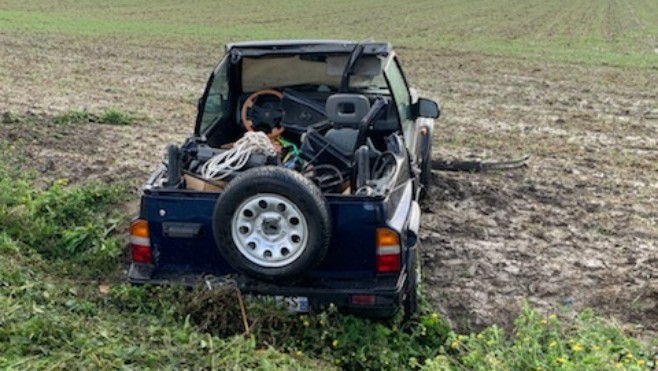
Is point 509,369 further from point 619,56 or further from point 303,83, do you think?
point 619,56

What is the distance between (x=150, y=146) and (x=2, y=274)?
4.80 m

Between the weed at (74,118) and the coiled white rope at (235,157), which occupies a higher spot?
the coiled white rope at (235,157)

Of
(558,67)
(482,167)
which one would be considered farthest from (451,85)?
(482,167)

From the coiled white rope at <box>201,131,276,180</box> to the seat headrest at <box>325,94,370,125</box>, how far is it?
540 mm

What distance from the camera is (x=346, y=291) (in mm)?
4703

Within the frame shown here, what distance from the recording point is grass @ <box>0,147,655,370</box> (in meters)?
4.11

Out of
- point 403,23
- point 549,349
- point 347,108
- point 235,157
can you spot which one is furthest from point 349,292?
point 403,23

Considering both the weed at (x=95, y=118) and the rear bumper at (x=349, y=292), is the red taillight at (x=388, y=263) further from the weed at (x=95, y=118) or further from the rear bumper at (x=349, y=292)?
the weed at (x=95, y=118)

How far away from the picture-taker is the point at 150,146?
9.88 meters

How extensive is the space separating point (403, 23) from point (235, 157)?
1202 inches

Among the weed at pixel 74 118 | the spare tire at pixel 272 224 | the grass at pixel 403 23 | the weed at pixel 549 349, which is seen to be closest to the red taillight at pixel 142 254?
the spare tire at pixel 272 224

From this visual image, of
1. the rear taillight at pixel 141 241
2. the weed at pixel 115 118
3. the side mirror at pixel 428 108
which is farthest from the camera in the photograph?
the weed at pixel 115 118

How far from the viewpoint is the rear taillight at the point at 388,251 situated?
466cm

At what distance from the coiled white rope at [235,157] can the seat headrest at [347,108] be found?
1.77ft
